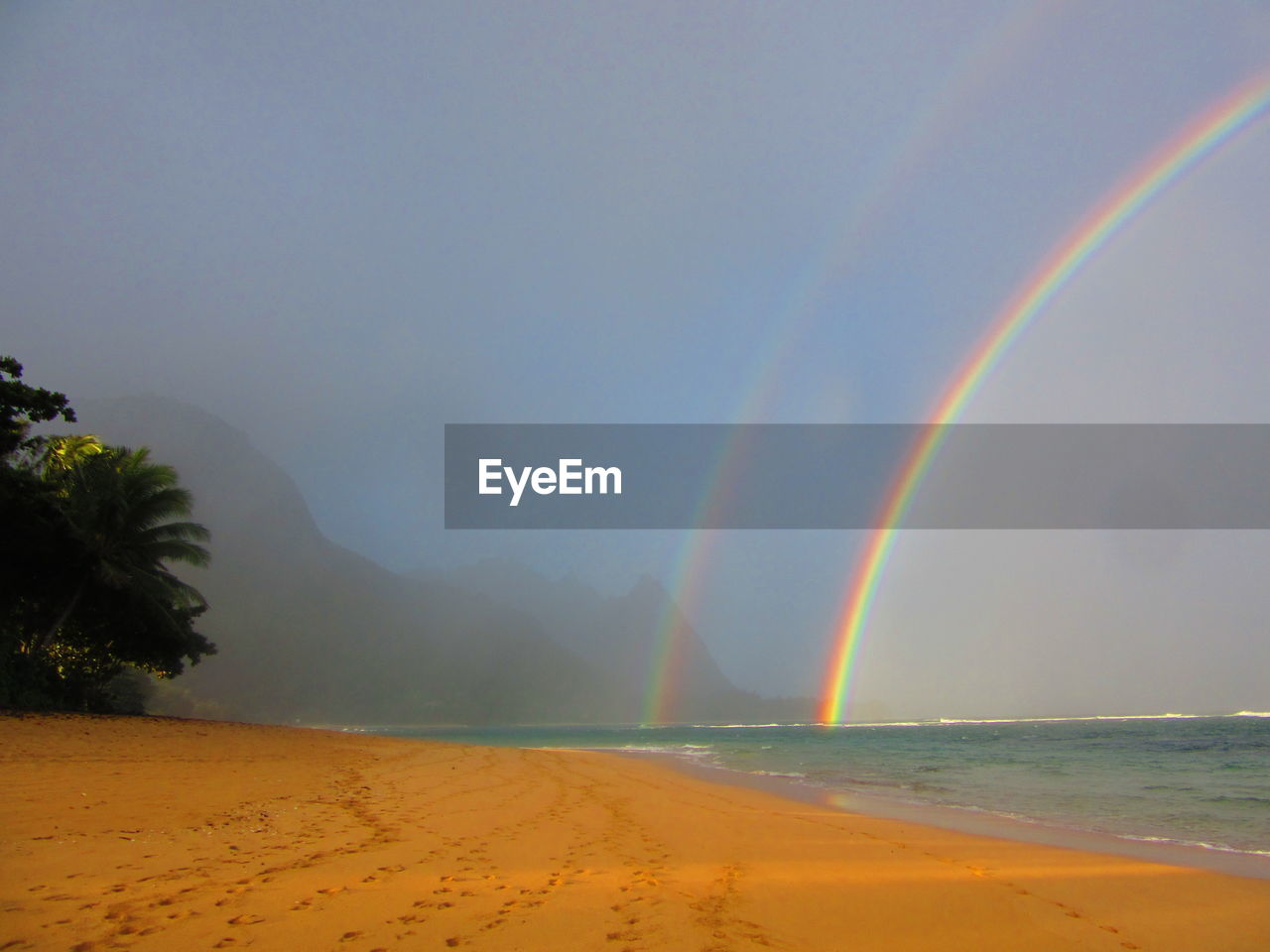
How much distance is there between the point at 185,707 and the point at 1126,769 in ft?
311

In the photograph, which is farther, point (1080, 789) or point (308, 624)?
point (308, 624)

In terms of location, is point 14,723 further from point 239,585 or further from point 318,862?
point 239,585

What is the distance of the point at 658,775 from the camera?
2095 cm

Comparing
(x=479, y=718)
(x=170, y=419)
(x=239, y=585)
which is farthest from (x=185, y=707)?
(x=170, y=419)

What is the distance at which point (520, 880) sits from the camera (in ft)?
19.2

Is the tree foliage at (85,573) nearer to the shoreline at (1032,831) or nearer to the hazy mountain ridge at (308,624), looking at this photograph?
the shoreline at (1032,831)

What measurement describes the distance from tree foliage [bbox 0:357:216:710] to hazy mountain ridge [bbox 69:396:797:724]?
324ft

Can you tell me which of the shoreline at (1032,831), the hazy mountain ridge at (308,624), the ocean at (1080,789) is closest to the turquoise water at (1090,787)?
the ocean at (1080,789)

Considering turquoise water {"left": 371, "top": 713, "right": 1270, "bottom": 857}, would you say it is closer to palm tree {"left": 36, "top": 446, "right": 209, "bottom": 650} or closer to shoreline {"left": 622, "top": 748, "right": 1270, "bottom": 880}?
shoreline {"left": 622, "top": 748, "right": 1270, "bottom": 880}

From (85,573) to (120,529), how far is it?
2.82m

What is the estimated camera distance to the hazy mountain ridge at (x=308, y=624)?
13200cm

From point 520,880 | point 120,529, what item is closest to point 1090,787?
point 520,880

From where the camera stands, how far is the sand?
4469 mm

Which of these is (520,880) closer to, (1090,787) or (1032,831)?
(1032,831)
